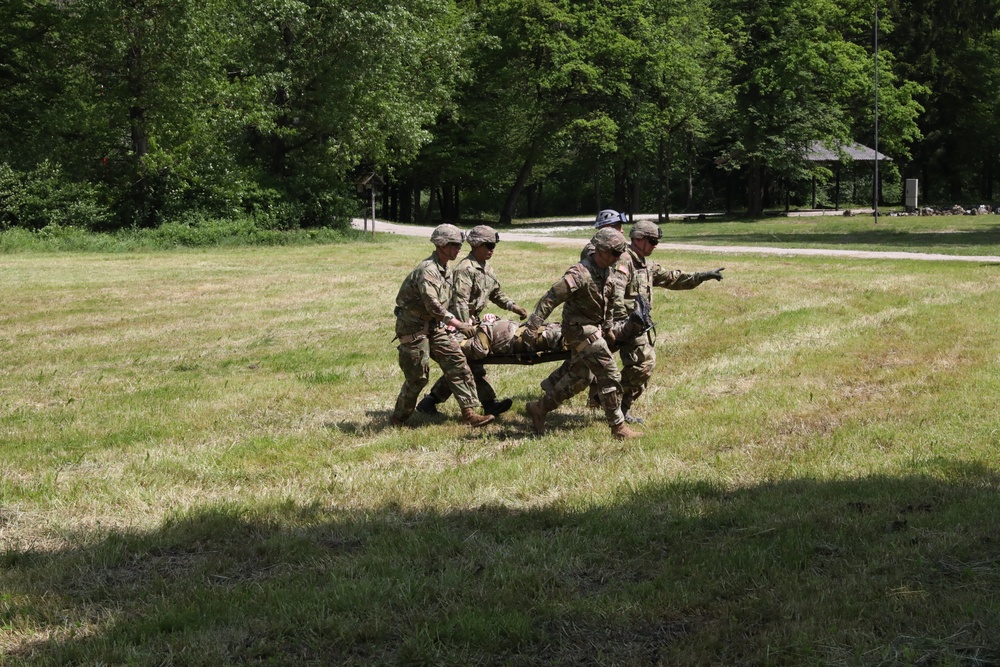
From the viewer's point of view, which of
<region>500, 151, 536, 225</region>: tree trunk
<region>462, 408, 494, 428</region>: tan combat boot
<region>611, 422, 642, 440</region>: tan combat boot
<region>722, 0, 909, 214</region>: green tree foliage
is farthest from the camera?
<region>500, 151, 536, 225</region>: tree trunk

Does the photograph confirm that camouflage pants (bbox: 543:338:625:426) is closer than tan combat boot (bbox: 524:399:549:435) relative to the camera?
Yes

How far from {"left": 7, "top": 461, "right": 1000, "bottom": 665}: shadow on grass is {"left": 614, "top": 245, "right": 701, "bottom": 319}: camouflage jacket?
8.28ft

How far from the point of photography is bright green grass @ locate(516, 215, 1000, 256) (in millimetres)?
28500

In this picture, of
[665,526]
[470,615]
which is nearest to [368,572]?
[470,615]

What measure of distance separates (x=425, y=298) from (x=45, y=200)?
90.6 feet

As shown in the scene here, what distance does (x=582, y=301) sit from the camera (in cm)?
834

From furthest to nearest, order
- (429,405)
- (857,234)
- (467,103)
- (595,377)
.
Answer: (467,103) < (857,234) < (429,405) < (595,377)

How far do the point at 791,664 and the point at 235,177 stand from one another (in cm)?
3310

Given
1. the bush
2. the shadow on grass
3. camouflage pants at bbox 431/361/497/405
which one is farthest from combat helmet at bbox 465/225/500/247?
the bush

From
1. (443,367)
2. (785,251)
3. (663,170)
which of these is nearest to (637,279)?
(443,367)

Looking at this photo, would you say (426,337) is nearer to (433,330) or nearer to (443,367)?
(433,330)

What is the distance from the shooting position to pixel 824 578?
5180 millimetres

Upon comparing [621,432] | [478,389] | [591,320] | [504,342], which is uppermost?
[591,320]

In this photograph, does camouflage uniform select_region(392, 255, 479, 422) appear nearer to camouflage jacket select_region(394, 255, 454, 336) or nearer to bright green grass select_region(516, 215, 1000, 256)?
camouflage jacket select_region(394, 255, 454, 336)
